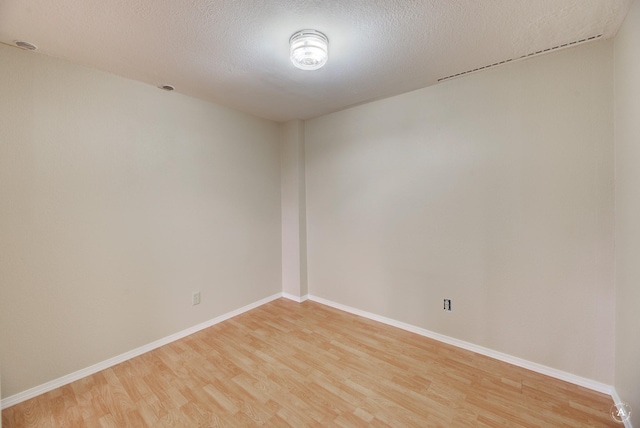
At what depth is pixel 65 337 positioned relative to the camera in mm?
1934

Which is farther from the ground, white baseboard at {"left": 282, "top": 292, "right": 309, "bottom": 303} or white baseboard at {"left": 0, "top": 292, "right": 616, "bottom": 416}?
white baseboard at {"left": 282, "top": 292, "right": 309, "bottom": 303}

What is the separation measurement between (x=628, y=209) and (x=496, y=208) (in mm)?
711

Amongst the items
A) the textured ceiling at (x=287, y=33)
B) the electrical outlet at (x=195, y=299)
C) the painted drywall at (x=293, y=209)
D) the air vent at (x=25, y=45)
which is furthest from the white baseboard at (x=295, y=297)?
the air vent at (x=25, y=45)

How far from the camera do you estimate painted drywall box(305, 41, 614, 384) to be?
179cm

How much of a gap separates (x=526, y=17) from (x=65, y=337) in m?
3.68

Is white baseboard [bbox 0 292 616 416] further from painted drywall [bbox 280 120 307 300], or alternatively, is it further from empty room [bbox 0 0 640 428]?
painted drywall [bbox 280 120 307 300]

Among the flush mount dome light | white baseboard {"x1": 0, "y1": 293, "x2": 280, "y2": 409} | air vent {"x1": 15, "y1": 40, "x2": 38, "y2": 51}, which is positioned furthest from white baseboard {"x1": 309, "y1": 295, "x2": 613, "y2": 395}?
air vent {"x1": 15, "y1": 40, "x2": 38, "y2": 51}

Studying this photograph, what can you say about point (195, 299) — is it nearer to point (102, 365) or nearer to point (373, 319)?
point (102, 365)

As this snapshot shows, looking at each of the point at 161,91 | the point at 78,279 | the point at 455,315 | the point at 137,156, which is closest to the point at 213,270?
the point at 78,279

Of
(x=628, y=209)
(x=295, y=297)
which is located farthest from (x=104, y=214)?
(x=628, y=209)

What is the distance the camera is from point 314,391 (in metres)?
1.84

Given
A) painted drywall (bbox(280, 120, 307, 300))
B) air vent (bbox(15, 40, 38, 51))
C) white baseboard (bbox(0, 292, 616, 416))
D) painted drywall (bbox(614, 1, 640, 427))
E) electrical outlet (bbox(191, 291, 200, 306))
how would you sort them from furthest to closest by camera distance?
1. painted drywall (bbox(280, 120, 307, 300))
2. electrical outlet (bbox(191, 291, 200, 306))
3. white baseboard (bbox(0, 292, 616, 416))
4. air vent (bbox(15, 40, 38, 51))
5. painted drywall (bbox(614, 1, 640, 427))

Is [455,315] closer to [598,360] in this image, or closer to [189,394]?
[598,360]

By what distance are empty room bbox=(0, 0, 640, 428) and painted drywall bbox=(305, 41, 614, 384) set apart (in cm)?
1
